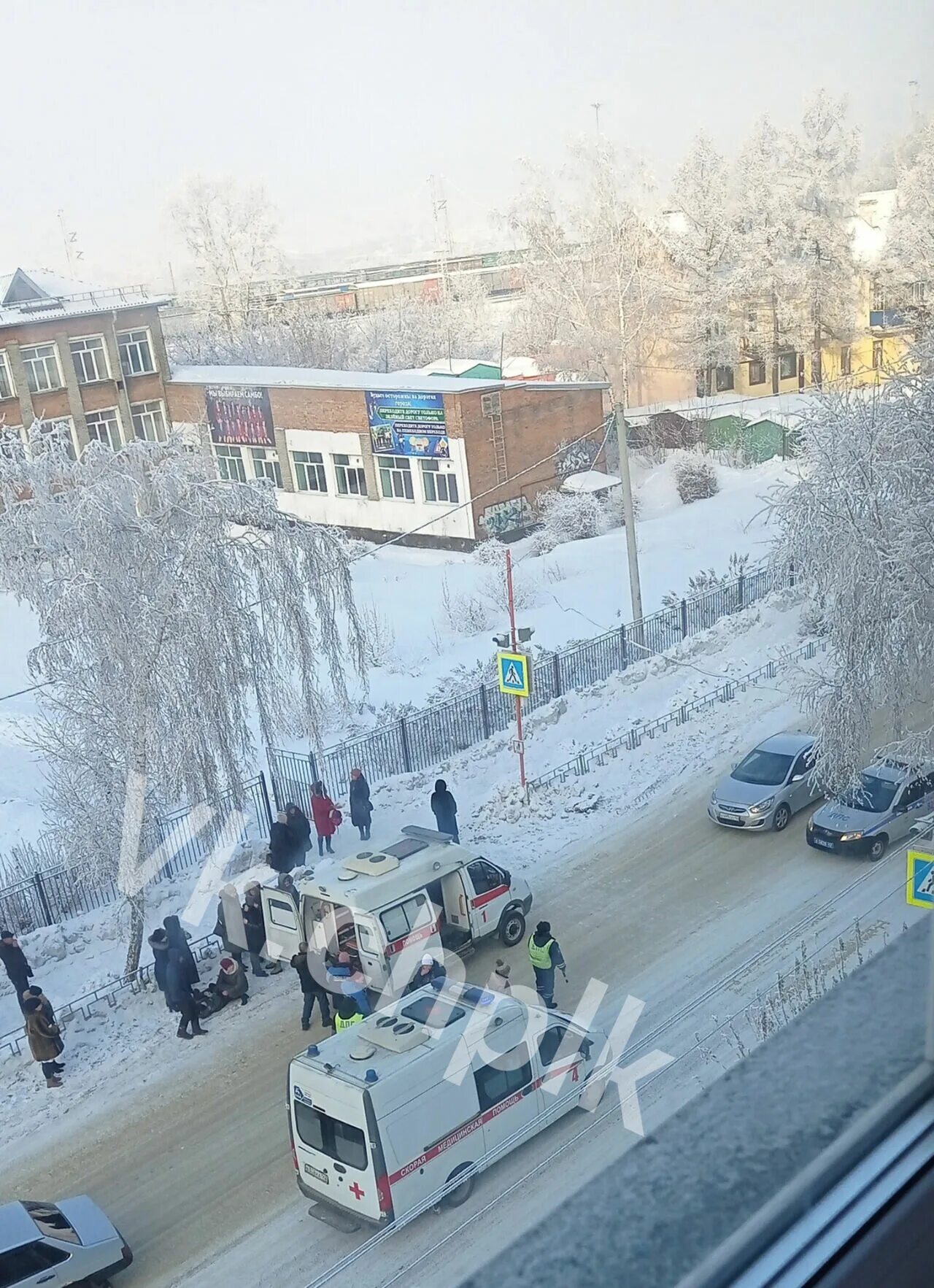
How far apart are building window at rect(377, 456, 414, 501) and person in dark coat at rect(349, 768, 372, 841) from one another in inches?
45.7

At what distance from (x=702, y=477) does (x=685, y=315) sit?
1.21 meters

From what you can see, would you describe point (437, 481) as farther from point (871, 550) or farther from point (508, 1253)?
point (508, 1253)

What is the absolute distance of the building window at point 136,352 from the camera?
2.59m

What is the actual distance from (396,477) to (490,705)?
1544 millimetres

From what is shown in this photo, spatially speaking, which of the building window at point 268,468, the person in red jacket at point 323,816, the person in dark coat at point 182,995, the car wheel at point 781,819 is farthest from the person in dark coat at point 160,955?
the car wheel at point 781,819

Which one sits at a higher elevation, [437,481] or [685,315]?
[685,315]

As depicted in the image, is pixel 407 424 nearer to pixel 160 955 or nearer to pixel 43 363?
pixel 43 363

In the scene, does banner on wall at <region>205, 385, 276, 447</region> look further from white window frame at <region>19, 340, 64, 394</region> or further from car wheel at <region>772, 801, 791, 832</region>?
car wheel at <region>772, 801, 791, 832</region>

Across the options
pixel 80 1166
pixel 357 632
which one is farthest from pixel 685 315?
pixel 80 1166

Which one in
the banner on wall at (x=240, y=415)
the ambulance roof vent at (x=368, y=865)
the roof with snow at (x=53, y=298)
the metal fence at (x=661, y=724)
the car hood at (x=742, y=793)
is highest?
the roof with snow at (x=53, y=298)

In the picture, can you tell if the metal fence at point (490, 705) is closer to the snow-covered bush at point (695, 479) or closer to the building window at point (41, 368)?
the snow-covered bush at point (695, 479)

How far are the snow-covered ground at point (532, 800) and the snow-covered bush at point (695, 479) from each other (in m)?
0.80

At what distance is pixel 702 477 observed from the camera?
584 cm

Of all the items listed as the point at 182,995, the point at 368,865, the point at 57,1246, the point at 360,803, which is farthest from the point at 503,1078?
the point at 360,803
